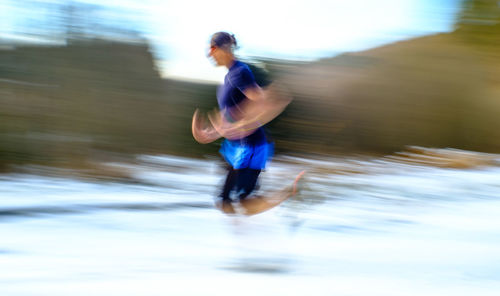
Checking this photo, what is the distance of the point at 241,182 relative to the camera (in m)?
3.54

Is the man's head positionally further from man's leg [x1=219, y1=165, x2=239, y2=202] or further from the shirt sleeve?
man's leg [x1=219, y1=165, x2=239, y2=202]

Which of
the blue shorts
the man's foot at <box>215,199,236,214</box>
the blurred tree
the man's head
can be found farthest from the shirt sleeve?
the blurred tree

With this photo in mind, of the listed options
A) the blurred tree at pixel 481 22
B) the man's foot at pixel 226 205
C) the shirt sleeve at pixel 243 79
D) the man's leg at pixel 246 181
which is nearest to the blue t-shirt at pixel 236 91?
the shirt sleeve at pixel 243 79

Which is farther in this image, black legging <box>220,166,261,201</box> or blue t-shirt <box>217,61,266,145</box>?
black legging <box>220,166,261,201</box>

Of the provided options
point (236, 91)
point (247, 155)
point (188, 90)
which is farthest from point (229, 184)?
point (188, 90)

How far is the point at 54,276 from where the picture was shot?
3104 mm

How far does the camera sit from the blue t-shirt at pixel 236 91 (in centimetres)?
331

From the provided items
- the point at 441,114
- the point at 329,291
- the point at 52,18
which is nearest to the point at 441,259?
the point at 329,291

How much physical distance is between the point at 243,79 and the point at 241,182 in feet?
2.20

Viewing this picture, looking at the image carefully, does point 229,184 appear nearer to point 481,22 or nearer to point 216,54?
point 216,54

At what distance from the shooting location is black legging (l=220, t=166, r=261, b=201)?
3531mm

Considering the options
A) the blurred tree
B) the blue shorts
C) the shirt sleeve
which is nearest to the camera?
the shirt sleeve

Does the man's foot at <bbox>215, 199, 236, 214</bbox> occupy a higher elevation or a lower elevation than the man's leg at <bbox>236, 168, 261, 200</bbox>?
lower

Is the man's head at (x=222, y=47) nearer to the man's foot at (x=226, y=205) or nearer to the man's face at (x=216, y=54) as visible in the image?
the man's face at (x=216, y=54)
